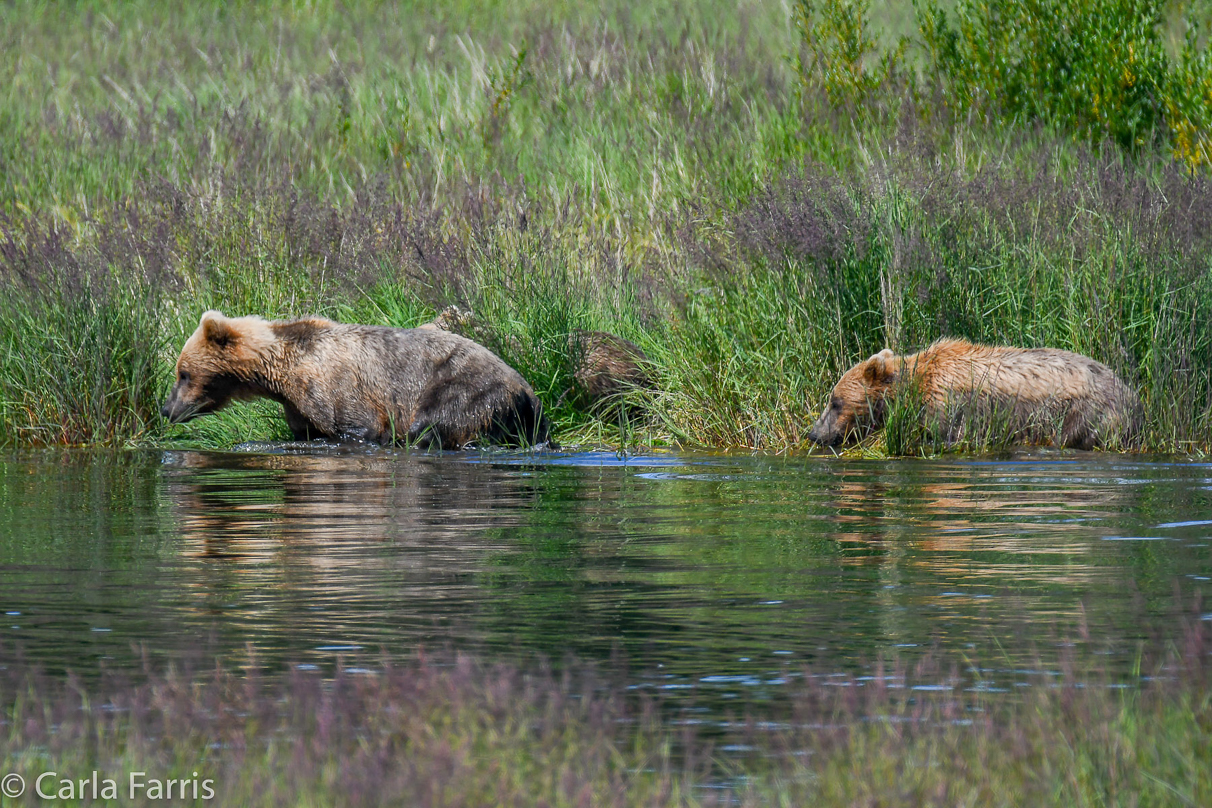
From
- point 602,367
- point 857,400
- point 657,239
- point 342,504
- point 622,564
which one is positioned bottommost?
point 622,564

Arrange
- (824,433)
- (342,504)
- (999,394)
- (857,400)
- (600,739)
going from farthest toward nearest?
(824,433)
(857,400)
(999,394)
(342,504)
(600,739)

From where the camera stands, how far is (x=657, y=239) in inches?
784

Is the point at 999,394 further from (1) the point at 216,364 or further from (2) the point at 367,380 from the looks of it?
(1) the point at 216,364

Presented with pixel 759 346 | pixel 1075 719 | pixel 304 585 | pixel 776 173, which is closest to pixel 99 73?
pixel 776 173

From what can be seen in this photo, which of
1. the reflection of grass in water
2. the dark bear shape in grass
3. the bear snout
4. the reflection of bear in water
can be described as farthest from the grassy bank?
the reflection of grass in water

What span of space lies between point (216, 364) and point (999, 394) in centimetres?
637

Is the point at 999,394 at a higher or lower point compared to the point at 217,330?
lower

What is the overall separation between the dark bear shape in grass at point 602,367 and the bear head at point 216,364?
162 centimetres

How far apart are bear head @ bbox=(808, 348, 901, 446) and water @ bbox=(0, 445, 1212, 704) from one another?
73cm

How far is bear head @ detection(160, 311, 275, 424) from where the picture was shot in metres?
14.8

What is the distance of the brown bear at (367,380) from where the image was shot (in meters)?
14.6

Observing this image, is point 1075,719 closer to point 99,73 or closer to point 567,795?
point 567,795

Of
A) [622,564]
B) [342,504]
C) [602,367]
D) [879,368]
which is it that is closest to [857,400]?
[879,368]

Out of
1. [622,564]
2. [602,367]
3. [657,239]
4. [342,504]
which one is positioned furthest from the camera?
[657,239]
